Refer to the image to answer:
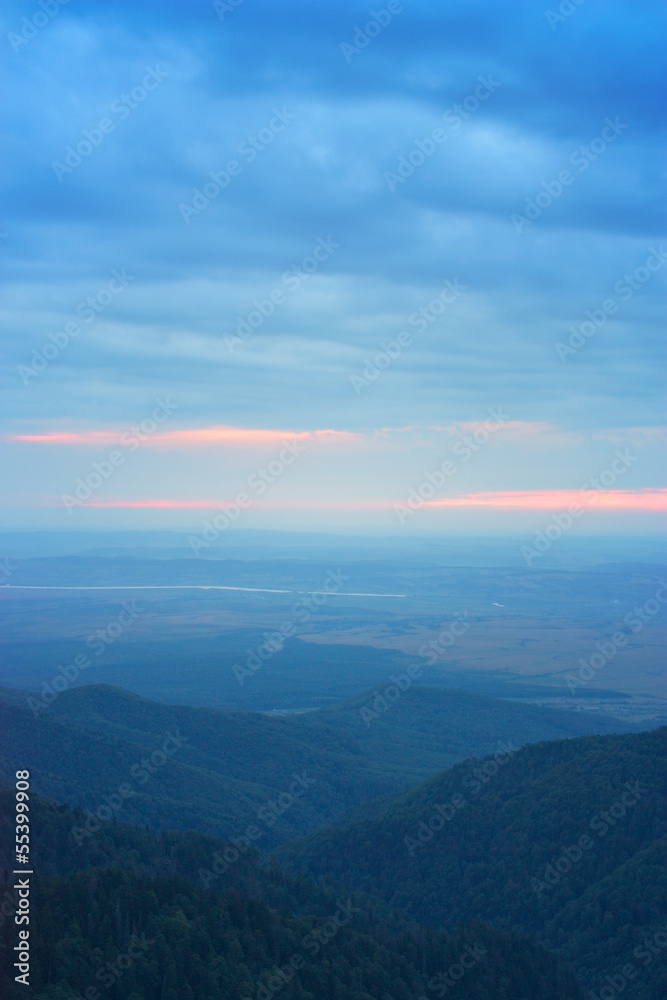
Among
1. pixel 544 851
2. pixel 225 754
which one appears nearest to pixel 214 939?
pixel 544 851

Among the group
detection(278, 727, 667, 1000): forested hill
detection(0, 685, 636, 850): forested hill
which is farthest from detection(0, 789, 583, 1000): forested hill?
detection(0, 685, 636, 850): forested hill

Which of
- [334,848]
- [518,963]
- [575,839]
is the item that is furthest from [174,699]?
[518,963]

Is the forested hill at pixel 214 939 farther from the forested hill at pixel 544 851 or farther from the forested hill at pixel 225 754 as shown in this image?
the forested hill at pixel 225 754

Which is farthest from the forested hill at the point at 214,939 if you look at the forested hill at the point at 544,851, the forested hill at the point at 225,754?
the forested hill at the point at 225,754

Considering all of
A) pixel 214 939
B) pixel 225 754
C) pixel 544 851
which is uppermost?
pixel 214 939

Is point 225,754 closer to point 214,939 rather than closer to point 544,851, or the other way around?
point 544,851

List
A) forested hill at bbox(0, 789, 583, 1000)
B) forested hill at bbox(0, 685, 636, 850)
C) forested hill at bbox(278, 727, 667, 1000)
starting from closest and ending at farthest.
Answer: forested hill at bbox(0, 789, 583, 1000)
forested hill at bbox(278, 727, 667, 1000)
forested hill at bbox(0, 685, 636, 850)

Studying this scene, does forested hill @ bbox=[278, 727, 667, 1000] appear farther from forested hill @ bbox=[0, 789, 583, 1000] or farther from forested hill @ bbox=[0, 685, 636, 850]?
forested hill @ bbox=[0, 685, 636, 850]
